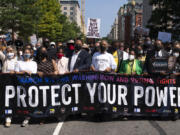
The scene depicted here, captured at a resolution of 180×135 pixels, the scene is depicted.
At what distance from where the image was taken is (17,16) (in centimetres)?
3516

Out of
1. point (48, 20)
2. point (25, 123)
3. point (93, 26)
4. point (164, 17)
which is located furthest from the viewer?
point (48, 20)

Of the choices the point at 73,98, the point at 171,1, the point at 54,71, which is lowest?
the point at 73,98

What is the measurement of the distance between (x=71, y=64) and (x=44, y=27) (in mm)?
42736

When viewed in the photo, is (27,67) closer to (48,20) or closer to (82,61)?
(82,61)

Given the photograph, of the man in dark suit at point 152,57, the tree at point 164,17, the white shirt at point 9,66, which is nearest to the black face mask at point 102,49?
the man in dark suit at point 152,57

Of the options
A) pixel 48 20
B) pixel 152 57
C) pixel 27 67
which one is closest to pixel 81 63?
pixel 27 67

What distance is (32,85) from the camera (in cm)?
739

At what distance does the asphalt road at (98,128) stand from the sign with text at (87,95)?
255 mm

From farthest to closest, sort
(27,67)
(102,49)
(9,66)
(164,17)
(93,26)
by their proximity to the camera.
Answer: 1. (164,17)
2. (93,26)
3. (9,66)
4. (102,49)
5. (27,67)

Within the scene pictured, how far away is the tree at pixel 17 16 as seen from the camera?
34906 millimetres

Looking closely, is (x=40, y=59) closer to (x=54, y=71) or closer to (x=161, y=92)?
(x=54, y=71)

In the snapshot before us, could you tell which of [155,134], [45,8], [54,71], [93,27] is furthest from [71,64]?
[45,8]

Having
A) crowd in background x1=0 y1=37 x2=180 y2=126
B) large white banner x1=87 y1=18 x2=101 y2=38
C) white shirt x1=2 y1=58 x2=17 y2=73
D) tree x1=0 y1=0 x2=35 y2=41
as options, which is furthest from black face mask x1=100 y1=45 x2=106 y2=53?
tree x1=0 y1=0 x2=35 y2=41

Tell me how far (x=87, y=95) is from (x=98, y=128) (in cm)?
94
